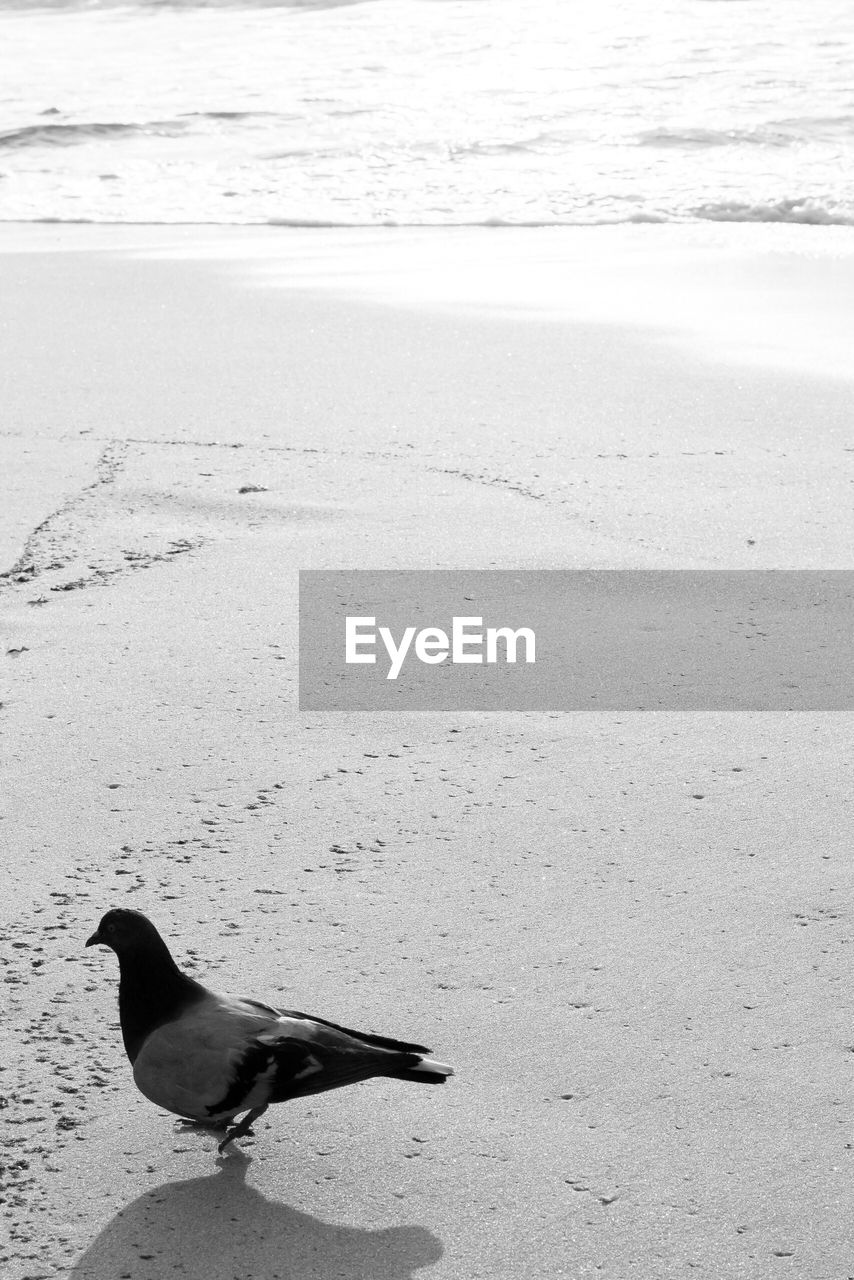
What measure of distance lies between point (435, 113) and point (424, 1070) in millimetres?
14018

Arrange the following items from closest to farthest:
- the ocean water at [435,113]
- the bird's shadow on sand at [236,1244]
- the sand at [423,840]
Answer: the bird's shadow on sand at [236,1244] < the sand at [423,840] < the ocean water at [435,113]

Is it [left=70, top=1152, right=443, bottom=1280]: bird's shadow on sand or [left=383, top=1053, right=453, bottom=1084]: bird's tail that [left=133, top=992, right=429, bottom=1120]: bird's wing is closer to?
[left=383, top=1053, right=453, bottom=1084]: bird's tail

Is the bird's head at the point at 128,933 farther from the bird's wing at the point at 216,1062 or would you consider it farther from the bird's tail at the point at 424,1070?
the bird's tail at the point at 424,1070

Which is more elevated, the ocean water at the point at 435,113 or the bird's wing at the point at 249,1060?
the ocean water at the point at 435,113

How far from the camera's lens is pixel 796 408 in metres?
5.36

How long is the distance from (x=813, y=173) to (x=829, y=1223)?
1087 cm

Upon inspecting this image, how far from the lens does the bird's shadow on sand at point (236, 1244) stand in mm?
1787

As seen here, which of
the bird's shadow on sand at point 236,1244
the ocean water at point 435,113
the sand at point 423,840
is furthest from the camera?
the ocean water at point 435,113

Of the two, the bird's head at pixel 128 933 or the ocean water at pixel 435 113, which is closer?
the bird's head at pixel 128 933

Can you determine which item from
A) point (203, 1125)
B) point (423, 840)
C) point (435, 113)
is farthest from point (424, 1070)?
point (435, 113)

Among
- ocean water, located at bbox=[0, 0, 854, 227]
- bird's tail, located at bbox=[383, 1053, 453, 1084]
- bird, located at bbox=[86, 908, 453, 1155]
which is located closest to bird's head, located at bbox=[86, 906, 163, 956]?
bird, located at bbox=[86, 908, 453, 1155]

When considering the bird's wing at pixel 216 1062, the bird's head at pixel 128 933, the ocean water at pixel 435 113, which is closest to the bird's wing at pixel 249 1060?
the bird's wing at pixel 216 1062

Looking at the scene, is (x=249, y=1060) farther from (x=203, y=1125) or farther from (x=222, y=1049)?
(x=203, y=1125)

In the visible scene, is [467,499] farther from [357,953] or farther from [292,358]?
[357,953]
